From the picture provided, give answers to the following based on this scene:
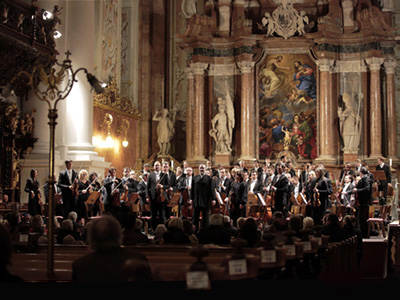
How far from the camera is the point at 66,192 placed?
1352 cm

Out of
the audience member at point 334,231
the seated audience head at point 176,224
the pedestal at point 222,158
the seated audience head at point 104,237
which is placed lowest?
the audience member at point 334,231

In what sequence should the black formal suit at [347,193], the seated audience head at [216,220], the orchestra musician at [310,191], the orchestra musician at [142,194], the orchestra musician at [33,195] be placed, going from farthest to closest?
1. the orchestra musician at [142,194]
2. the orchestra musician at [310,191]
3. the black formal suit at [347,193]
4. the orchestra musician at [33,195]
5. the seated audience head at [216,220]

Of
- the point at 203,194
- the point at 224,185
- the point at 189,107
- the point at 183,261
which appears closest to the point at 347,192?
the point at 224,185

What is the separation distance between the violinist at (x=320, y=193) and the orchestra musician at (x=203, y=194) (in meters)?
2.37

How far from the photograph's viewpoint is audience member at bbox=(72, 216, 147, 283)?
12.8 ft

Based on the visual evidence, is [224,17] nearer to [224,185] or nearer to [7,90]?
[224,185]

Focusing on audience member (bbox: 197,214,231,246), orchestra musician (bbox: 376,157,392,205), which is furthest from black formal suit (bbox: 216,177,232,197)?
audience member (bbox: 197,214,231,246)

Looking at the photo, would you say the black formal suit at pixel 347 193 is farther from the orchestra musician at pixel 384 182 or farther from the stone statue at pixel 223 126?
the stone statue at pixel 223 126

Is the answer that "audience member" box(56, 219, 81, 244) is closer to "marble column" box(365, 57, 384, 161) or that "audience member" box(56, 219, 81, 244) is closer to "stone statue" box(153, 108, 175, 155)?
"stone statue" box(153, 108, 175, 155)

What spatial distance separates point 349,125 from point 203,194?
28.6ft

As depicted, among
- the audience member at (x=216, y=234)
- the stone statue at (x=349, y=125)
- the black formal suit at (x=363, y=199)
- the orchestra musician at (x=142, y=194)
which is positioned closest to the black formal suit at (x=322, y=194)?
the black formal suit at (x=363, y=199)

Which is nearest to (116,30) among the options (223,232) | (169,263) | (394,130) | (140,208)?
(140,208)

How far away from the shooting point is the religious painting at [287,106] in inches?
866

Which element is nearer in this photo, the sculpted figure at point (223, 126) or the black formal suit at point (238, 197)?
the black formal suit at point (238, 197)
